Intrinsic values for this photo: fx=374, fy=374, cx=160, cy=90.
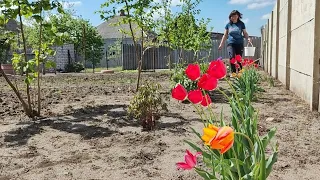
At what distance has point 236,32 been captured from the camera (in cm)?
810

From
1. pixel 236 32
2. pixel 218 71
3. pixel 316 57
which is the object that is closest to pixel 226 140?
pixel 218 71

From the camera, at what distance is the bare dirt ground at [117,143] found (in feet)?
8.48

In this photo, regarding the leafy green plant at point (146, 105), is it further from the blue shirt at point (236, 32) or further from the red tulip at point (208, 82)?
the blue shirt at point (236, 32)

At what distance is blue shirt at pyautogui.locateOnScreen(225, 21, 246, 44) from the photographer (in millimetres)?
8102

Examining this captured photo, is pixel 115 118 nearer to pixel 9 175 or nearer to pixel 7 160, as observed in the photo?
pixel 7 160

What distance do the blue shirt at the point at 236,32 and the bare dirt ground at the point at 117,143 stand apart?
2989 millimetres

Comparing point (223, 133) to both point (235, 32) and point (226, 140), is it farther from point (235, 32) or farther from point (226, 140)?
point (235, 32)

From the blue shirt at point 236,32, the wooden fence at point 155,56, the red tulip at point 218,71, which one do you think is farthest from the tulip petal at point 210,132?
the wooden fence at point 155,56

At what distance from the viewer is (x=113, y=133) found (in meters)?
3.75

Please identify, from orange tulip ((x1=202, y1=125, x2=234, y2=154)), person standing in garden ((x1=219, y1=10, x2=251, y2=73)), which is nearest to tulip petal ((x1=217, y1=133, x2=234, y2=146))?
orange tulip ((x1=202, y1=125, x2=234, y2=154))

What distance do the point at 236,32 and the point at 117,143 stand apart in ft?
17.8

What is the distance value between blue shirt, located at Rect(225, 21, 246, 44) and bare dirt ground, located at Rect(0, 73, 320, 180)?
9.81ft

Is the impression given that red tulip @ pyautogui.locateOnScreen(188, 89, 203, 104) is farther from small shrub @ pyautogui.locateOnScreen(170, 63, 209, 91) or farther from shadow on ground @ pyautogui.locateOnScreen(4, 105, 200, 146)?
small shrub @ pyautogui.locateOnScreen(170, 63, 209, 91)

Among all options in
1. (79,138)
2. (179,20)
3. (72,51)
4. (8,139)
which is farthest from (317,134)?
(72,51)
